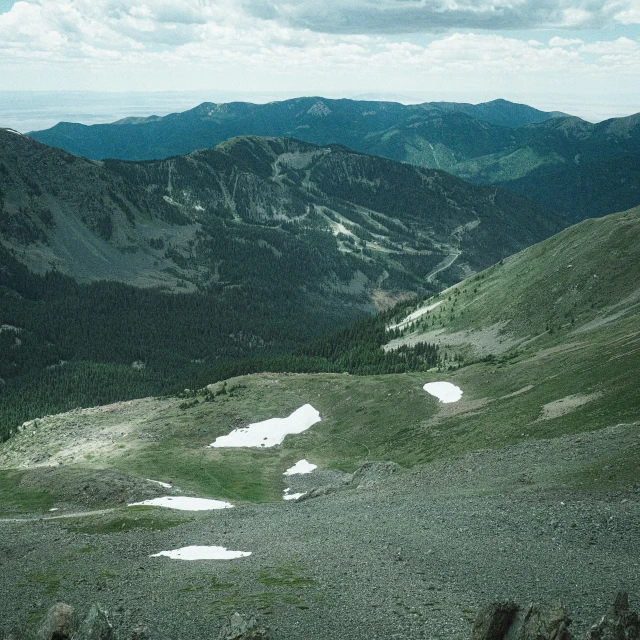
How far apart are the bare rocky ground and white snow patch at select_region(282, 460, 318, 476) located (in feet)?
89.0

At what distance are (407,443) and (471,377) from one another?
2607cm

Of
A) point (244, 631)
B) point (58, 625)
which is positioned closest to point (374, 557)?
point (244, 631)

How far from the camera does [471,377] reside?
4385 inches

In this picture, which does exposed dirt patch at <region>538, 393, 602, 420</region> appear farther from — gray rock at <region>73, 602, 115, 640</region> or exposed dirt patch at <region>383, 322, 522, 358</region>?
exposed dirt patch at <region>383, 322, 522, 358</region>

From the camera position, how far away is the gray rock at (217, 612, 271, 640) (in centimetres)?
2948

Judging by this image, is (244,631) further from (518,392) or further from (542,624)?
(518,392)

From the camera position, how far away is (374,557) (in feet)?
145

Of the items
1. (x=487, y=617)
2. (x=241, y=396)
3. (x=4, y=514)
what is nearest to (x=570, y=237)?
(x=241, y=396)

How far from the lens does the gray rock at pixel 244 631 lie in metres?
29.5

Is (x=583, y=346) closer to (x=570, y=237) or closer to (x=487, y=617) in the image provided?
(x=487, y=617)

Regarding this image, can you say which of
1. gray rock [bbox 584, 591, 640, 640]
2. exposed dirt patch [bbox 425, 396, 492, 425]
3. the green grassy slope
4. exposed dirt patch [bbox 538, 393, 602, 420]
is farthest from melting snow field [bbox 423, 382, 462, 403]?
gray rock [bbox 584, 591, 640, 640]

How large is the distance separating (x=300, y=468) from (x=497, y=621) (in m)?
69.4

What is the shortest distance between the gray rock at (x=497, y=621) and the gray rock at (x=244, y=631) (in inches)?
384

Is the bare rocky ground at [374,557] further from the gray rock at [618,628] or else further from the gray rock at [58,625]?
the gray rock at [618,628]
